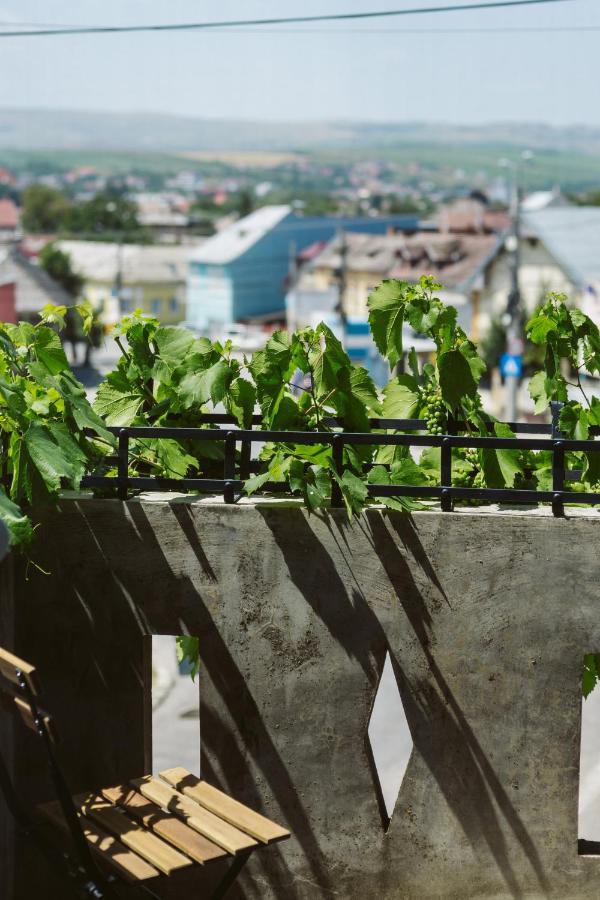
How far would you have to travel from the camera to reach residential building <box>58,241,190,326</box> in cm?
11281

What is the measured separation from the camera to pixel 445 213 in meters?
105

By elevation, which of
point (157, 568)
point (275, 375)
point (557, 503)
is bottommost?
point (157, 568)

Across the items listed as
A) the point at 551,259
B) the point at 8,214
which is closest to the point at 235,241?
the point at 8,214

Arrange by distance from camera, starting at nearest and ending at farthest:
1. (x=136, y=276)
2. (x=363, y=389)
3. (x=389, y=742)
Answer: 1. (x=363, y=389)
2. (x=389, y=742)
3. (x=136, y=276)

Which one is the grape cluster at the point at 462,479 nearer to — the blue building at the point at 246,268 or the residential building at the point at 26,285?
the residential building at the point at 26,285

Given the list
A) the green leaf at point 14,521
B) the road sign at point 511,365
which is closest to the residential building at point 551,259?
the road sign at point 511,365

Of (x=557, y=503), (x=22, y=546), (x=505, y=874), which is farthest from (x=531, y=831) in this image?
(x=22, y=546)

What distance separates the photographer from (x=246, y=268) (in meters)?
126

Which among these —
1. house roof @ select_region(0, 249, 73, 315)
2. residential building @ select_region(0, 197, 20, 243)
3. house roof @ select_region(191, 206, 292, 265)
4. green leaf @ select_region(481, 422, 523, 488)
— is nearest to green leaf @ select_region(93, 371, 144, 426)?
green leaf @ select_region(481, 422, 523, 488)

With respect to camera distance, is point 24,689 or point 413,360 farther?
point 413,360

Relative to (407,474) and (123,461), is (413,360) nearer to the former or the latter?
(407,474)

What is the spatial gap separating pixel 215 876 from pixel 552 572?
1716mm

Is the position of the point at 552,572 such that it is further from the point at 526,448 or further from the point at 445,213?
the point at 445,213

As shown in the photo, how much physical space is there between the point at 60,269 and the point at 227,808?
99.3 metres
